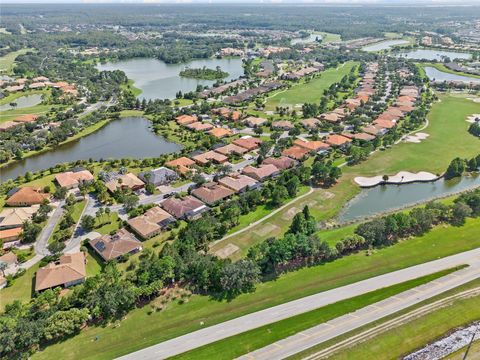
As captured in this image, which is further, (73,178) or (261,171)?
(261,171)

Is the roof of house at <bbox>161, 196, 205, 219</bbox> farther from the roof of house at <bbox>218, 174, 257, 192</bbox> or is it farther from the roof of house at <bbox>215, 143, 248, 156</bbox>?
the roof of house at <bbox>215, 143, 248, 156</bbox>

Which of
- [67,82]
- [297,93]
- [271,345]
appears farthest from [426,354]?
[67,82]

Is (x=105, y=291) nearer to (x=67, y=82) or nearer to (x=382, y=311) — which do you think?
(x=382, y=311)

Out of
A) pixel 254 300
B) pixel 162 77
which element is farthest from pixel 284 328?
pixel 162 77

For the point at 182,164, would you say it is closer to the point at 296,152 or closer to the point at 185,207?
the point at 185,207

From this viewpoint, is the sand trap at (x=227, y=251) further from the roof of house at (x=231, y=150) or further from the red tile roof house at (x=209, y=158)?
the roof of house at (x=231, y=150)

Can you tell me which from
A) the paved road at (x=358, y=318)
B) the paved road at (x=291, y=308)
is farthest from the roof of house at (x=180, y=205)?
the paved road at (x=358, y=318)
